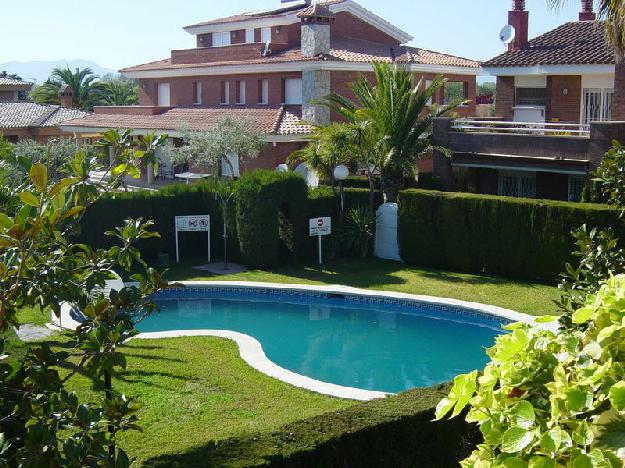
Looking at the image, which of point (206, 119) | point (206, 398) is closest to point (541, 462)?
point (206, 398)

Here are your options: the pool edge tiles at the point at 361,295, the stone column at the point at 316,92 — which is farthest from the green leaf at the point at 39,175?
the stone column at the point at 316,92

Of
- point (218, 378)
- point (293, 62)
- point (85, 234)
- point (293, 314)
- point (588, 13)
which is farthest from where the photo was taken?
point (293, 62)

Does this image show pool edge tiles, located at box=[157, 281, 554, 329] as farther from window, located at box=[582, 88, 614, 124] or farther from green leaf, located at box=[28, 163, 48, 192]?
green leaf, located at box=[28, 163, 48, 192]

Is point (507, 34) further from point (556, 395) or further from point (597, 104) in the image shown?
point (556, 395)

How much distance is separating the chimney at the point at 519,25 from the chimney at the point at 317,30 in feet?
26.8

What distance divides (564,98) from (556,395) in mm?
30335

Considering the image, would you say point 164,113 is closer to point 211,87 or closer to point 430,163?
point 211,87

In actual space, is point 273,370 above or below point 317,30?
below

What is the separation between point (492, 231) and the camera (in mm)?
23656

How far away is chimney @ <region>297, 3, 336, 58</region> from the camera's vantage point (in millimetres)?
37750

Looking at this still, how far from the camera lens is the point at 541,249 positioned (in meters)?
22.6

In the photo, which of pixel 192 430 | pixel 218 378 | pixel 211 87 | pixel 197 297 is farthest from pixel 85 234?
pixel 211 87

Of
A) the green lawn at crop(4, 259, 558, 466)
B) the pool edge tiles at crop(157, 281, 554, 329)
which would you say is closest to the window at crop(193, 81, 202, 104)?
the pool edge tiles at crop(157, 281, 554, 329)

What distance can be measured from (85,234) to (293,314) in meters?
7.18
